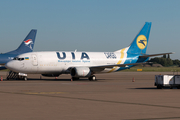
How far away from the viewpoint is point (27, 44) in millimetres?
56094

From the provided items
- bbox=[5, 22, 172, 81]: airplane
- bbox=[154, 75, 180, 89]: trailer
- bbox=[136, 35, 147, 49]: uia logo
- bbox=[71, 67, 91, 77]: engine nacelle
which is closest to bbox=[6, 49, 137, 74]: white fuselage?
bbox=[5, 22, 172, 81]: airplane

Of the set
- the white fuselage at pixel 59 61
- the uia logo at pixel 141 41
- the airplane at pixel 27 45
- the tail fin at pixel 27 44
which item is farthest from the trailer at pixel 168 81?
the tail fin at pixel 27 44

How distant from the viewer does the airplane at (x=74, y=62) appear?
123 ft

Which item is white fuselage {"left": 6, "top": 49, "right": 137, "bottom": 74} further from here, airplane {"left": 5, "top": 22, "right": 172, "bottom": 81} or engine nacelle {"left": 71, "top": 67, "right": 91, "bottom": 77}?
engine nacelle {"left": 71, "top": 67, "right": 91, "bottom": 77}

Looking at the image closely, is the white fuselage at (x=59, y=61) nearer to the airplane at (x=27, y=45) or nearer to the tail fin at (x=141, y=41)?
the tail fin at (x=141, y=41)

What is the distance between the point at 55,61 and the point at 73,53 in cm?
341

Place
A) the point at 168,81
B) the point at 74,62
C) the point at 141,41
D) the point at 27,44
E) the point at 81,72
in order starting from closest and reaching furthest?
1. the point at 168,81
2. the point at 81,72
3. the point at 74,62
4. the point at 141,41
5. the point at 27,44

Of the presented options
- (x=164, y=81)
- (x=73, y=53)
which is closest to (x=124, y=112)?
(x=164, y=81)

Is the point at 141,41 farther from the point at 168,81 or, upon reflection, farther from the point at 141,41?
the point at 168,81

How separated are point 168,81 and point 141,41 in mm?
22666

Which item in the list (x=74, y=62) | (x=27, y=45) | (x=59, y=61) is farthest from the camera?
(x=27, y=45)

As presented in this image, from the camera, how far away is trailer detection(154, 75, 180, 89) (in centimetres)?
2428

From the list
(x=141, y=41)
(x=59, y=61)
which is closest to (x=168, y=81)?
(x=59, y=61)

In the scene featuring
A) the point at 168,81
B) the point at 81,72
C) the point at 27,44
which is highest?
the point at 27,44
